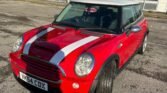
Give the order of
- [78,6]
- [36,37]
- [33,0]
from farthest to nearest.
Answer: [33,0]
[78,6]
[36,37]

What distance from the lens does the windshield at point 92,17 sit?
4129mm

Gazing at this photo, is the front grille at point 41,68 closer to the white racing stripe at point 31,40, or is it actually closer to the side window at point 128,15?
the white racing stripe at point 31,40

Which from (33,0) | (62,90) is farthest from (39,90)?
(33,0)

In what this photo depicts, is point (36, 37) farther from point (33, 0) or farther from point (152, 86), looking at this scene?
point (33, 0)

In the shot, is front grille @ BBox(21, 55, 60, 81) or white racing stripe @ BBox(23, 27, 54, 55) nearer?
front grille @ BBox(21, 55, 60, 81)

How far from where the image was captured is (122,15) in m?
4.27

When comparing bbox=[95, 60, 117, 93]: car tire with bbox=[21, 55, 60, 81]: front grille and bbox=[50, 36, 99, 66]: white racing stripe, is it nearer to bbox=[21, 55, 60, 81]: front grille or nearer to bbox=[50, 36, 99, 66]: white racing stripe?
bbox=[50, 36, 99, 66]: white racing stripe

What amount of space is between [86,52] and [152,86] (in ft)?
6.48

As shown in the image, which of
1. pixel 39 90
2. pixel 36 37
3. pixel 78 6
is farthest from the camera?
pixel 78 6

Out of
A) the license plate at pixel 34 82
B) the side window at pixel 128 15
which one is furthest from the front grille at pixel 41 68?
the side window at pixel 128 15

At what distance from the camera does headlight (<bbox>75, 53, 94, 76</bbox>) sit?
9.73ft

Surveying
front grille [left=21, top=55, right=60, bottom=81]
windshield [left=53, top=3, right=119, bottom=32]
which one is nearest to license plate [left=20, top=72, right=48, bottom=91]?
front grille [left=21, top=55, right=60, bottom=81]

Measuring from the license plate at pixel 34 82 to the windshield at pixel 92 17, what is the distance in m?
1.42

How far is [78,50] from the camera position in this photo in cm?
322
